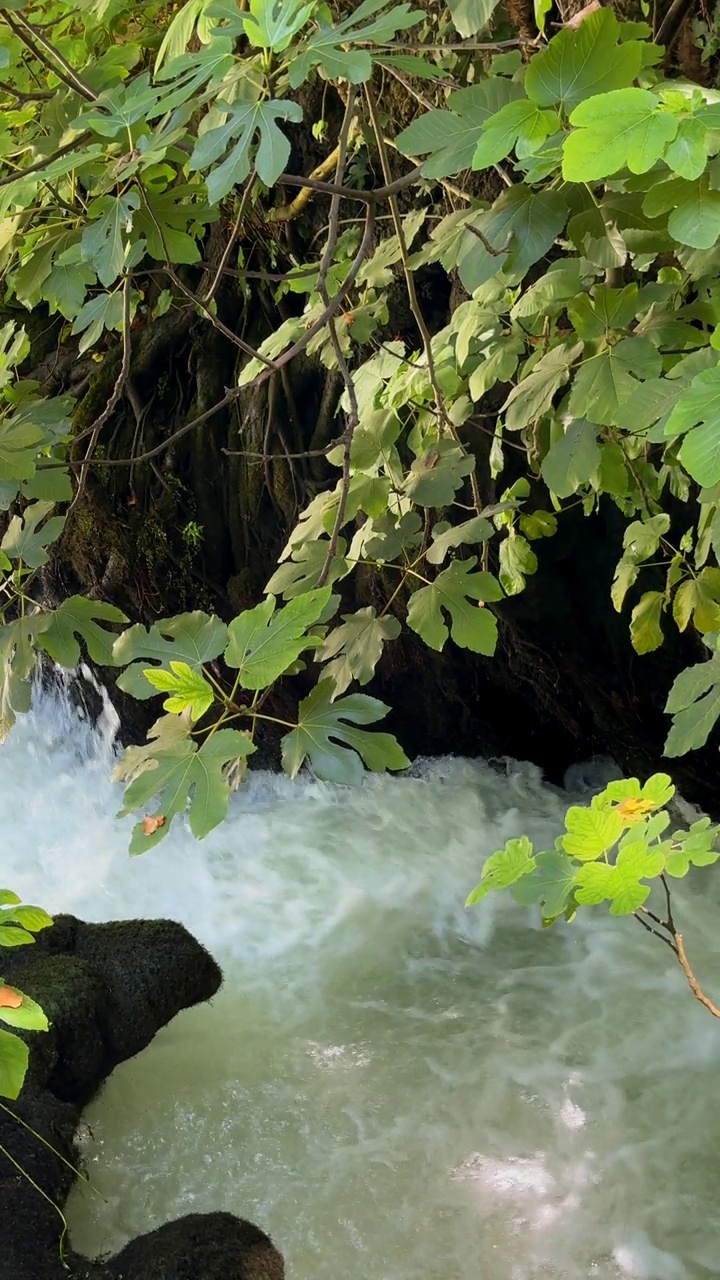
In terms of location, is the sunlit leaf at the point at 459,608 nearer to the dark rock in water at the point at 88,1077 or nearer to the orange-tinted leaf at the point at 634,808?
the orange-tinted leaf at the point at 634,808

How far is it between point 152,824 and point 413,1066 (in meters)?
1.44

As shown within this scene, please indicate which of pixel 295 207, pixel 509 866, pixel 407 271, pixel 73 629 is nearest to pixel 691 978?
pixel 509 866

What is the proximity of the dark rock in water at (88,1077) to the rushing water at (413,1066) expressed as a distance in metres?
0.15

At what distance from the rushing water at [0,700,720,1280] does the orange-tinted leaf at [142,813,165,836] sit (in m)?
1.16

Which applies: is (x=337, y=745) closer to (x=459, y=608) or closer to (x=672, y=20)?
(x=459, y=608)

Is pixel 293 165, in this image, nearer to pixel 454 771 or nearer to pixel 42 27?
pixel 42 27

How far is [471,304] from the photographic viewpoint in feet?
4.61

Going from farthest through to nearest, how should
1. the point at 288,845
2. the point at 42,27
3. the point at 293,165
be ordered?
the point at 288,845 < the point at 293,165 < the point at 42,27

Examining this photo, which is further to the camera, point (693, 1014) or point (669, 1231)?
point (693, 1014)

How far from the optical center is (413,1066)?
2.19 meters

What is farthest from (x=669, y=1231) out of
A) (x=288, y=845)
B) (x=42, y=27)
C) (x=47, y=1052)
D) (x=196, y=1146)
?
(x=42, y=27)

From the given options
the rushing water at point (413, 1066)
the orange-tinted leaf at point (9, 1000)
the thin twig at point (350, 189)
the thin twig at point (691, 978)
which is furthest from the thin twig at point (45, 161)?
the rushing water at point (413, 1066)

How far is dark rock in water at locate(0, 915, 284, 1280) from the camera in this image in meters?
1.59

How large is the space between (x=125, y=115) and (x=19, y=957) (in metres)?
1.77
